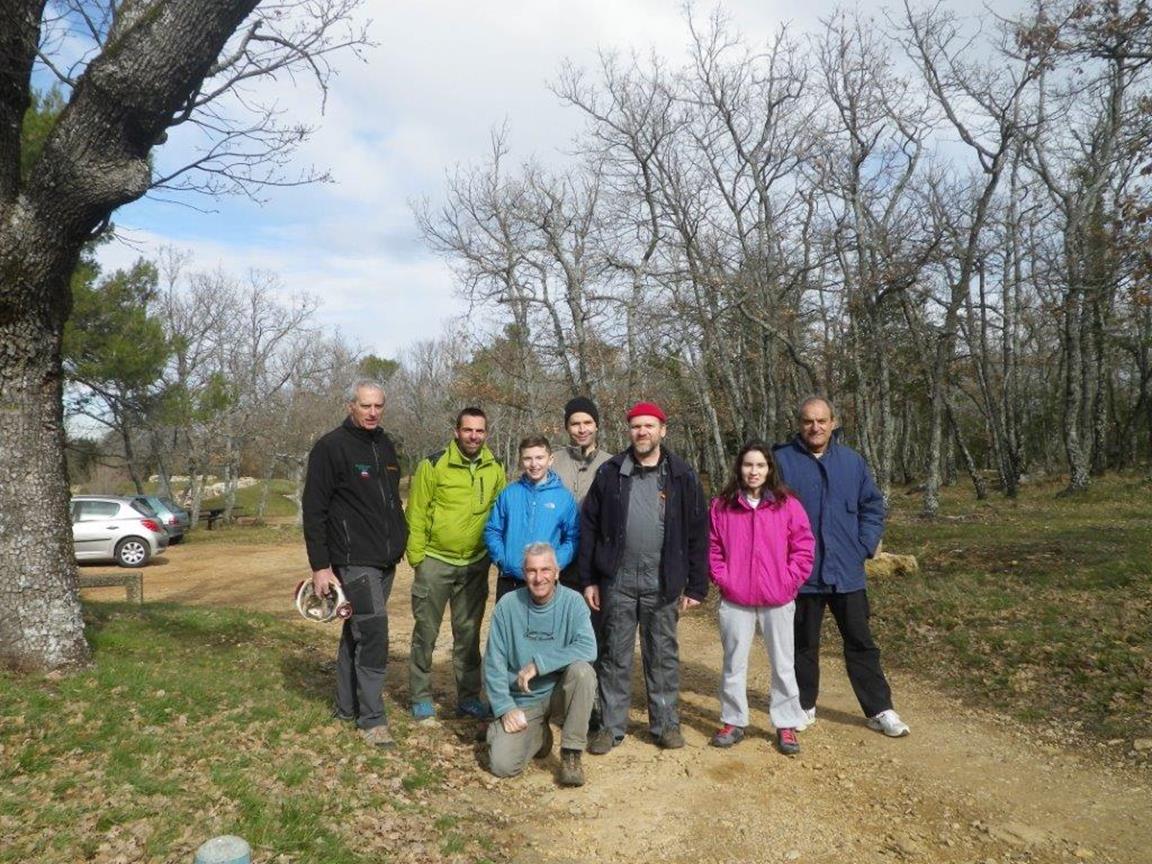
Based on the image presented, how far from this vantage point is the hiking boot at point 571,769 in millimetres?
4289

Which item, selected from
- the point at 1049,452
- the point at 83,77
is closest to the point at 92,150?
the point at 83,77

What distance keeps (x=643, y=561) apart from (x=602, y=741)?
1.15 meters

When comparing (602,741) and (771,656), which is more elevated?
(771,656)

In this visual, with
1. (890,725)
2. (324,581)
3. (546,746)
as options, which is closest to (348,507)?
(324,581)

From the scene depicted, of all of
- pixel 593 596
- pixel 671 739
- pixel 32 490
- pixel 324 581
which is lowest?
pixel 671 739

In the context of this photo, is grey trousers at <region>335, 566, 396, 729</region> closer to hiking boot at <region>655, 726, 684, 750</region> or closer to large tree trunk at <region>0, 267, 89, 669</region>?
hiking boot at <region>655, 726, 684, 750</region>

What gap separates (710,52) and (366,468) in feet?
47.4

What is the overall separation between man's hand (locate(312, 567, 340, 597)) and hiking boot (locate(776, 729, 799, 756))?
294 centimetres

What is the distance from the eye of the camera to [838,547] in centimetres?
502

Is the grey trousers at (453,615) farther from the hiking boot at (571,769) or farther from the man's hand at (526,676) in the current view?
the hiking boot at (571,769)

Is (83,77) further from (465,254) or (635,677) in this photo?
(465,254)

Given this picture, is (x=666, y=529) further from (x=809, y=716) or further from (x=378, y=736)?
(x=378, y=736)

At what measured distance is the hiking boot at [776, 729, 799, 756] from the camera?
4.75m

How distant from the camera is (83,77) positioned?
181 inches
